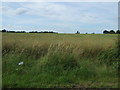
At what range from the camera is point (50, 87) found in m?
5.39

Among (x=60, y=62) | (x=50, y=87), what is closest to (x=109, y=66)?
(x=60, y=62)

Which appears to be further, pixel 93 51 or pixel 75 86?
pixel 93 51

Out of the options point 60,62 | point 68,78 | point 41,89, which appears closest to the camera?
point 41,89

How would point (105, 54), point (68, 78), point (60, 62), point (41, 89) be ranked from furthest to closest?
point (105, 54) < point (60, 62) < point (68, 78) < point (41, 89)

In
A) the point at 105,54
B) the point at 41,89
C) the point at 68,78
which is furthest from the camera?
the point at 105,54

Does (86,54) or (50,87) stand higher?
(86,54)

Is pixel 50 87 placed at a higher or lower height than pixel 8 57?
lower

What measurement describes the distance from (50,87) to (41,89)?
0.74ft

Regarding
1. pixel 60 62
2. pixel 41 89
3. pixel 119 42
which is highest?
pixel 119 42

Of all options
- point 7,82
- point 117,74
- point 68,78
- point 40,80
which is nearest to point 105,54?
point 117,74

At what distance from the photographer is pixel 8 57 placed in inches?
306

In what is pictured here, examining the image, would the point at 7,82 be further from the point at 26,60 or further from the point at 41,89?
the point at 26,60

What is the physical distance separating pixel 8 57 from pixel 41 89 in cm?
286

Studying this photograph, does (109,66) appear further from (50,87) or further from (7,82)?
(7,82)
